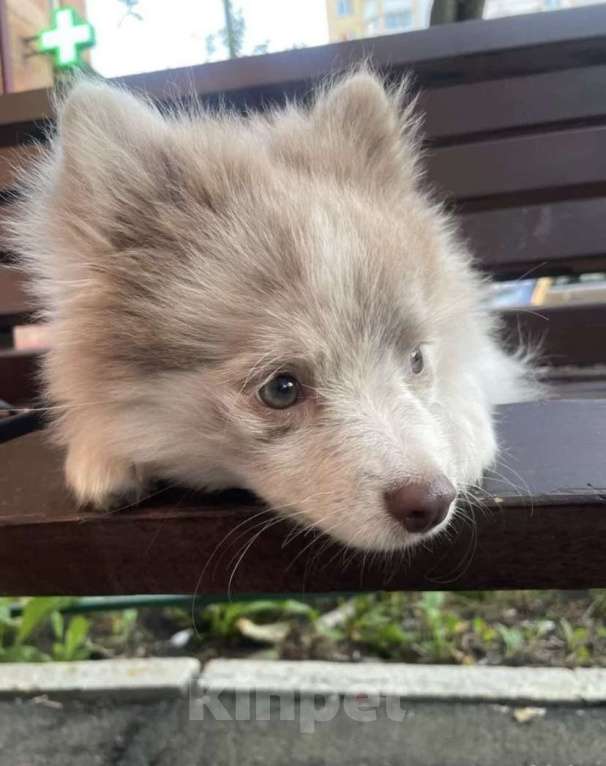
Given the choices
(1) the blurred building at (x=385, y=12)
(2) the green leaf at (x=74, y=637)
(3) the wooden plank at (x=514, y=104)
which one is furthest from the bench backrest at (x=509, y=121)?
(2) the green leaf at (x=74, y=637)

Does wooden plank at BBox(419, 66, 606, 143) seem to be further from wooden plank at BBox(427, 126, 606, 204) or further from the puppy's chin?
the puppy's chin

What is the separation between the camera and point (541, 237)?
2500 millimetres

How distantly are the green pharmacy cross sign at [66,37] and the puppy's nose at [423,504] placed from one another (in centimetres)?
302

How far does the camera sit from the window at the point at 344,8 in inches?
121

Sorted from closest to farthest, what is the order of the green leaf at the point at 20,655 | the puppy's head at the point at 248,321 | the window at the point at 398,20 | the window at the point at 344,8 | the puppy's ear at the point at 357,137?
the puppy's head at the point at 248,321 → the puppy's ear at the point at 357,137 → the green leaf at the point at 20,655 → the window at the point at 344,8 → the window at the point at 398,20

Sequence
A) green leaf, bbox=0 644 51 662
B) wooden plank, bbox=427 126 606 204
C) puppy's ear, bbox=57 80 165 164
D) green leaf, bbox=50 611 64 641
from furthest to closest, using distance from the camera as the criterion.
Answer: green leaf, bbox=50 611 64 641
green leaf, bbox=0 644 51 662
wooden plank, bbox=427 126 606 204
puppy's ear, bbox=57 80 165 164

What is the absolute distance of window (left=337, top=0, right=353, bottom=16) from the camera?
3.07m

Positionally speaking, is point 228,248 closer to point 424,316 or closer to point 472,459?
point 424,316

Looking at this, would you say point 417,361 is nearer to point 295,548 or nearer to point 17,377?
point 295,548

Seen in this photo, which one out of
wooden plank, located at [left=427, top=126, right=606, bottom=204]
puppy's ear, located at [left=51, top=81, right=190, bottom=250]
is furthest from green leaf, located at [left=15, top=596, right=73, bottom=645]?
wooden plank, located at [left=427, top=126, right=606, bottom=204]

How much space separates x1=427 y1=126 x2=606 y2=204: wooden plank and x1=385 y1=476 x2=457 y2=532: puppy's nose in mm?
1624

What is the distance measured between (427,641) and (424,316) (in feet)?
5.97

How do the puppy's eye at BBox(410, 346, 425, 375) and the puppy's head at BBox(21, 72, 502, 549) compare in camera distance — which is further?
the puppy's eye at BBox(410, 346, 425, 375)

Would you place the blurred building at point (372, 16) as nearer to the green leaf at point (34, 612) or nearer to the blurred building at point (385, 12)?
the blurred building at point (385, 12)
